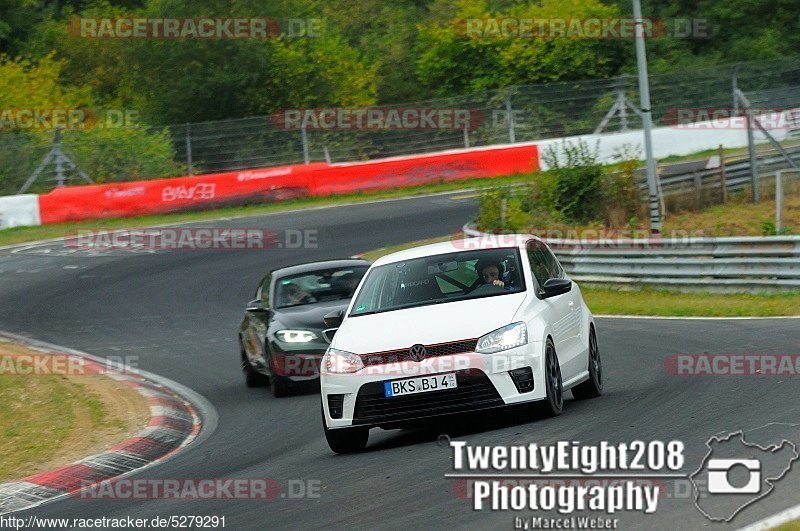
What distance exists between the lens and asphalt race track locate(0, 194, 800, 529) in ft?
25.6

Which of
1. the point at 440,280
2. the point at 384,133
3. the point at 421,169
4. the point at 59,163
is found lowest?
the point at 421,169

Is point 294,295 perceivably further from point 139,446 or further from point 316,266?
point 139,446

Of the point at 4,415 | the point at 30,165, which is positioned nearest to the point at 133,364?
the point at 4,415

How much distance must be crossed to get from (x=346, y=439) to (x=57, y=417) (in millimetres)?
4503

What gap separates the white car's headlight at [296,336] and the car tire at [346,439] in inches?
179

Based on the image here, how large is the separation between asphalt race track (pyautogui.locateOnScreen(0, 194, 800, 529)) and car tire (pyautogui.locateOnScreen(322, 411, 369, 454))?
11 centimetres

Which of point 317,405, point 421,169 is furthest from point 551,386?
point 421,169

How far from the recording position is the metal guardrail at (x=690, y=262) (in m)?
20.0

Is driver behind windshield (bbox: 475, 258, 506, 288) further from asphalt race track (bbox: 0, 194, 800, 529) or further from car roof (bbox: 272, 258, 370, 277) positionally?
car roof (bbox: 272, 258, 370, 277)

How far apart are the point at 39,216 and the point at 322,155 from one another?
367 inches

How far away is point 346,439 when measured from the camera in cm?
1018

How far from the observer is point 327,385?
10148mm

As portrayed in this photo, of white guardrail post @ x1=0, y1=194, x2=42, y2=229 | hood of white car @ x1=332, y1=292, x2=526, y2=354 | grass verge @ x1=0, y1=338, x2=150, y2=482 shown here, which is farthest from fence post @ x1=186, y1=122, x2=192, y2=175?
hood of white car @ x1=332, y1=292, x2=526, y2=354

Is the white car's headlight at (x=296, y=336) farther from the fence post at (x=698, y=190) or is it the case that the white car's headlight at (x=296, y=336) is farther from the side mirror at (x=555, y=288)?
the fence post at (x=698, y=190)
